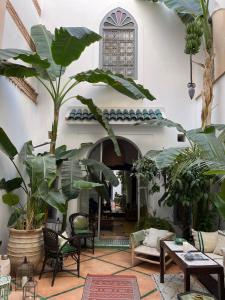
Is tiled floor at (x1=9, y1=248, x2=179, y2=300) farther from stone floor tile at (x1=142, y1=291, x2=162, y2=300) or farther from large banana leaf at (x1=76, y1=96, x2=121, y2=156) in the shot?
large banana leaf at (x1=76, y1=96, x2=121, y2=156)

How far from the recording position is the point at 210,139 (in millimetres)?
2570

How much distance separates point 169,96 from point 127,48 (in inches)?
70.6

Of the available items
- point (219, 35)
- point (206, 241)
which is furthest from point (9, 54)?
point (219, 35)

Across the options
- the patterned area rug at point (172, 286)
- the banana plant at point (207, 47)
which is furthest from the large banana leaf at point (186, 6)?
the patterned area rug at point (172, 286)

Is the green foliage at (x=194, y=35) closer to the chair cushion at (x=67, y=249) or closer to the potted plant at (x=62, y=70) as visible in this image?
the potted plant at (x=62, y=70)

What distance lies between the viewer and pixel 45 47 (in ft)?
17.9

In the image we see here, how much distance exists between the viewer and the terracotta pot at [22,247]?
464cm

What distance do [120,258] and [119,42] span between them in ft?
18.3

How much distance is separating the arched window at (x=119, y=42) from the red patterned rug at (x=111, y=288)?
514 centimetres

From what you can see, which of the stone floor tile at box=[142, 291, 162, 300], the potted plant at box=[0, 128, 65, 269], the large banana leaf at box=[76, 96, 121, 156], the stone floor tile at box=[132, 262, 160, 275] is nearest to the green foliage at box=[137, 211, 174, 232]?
the stone floor tile at box=[132, 262, 160, 275]

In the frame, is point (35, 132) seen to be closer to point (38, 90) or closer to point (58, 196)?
point (38, 90)

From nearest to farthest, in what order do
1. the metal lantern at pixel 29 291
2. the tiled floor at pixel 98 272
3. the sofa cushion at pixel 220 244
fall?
the metal lantern at pixel 29 291
the tiled floor at pixel 98 272
the sofa cushion at pixel 220 244

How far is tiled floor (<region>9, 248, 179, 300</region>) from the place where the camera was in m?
4.01

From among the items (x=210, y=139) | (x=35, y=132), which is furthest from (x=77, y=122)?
(x=210, y=139)
